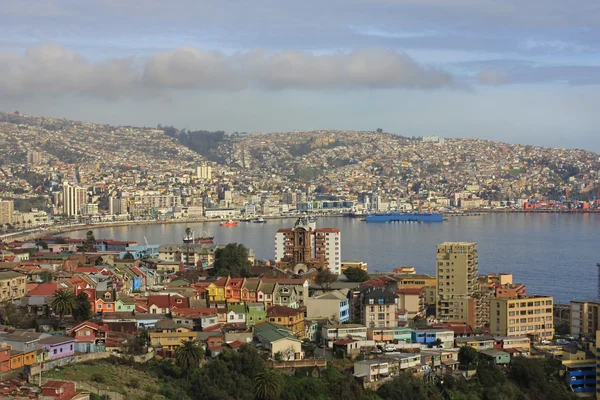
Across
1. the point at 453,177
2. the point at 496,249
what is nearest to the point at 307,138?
the point at 453,177

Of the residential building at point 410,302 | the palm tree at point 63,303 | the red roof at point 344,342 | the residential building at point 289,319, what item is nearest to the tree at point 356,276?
the residential building at point 410,302

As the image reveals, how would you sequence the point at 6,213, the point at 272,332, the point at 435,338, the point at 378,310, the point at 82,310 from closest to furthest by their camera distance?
the point at 272,332, the point at 82,310, the point at 435,338, the point at 378,310, the point at 6,213

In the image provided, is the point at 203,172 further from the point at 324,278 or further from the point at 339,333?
the point at 339,333

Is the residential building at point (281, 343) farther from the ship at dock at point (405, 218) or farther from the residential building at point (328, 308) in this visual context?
the ship at dock at point (405, 218)

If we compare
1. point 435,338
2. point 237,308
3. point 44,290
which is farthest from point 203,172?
point 435,338

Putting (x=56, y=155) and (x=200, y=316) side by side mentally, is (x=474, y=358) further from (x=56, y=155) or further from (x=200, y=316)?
(x=56, y=155)
